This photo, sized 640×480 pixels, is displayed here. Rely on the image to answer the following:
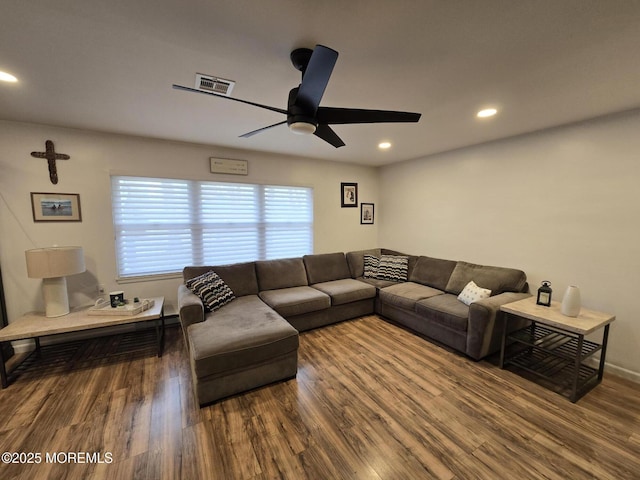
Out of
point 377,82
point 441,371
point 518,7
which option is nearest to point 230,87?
point 377,82

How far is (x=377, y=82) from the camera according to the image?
181 centimetres

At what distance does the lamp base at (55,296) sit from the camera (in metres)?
2.50

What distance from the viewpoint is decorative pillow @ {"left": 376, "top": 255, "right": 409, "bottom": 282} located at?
161 inches

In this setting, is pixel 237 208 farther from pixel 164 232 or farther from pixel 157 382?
pixel 157 382

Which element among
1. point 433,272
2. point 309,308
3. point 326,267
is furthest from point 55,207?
point 433,272

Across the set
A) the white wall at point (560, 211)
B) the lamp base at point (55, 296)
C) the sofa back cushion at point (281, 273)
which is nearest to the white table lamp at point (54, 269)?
the lamp base at point (55, 296)

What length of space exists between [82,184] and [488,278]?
191 inches

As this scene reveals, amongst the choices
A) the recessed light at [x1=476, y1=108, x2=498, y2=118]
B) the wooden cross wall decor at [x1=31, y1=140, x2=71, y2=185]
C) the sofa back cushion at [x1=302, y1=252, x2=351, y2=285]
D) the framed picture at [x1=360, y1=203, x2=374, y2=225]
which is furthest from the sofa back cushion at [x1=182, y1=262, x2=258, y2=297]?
the recessed light at [x1=476, y1=108, x2=498, y2=118]

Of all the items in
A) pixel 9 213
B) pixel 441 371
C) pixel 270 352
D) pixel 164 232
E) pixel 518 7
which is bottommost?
pixel 441 371

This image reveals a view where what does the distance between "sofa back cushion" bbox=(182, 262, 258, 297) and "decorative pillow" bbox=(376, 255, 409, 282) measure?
201 centimetres

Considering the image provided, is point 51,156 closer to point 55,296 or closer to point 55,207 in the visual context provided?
point 55,207

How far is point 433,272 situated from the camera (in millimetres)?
3766

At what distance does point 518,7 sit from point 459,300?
2.75m

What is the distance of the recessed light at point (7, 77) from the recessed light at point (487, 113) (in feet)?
11.7
